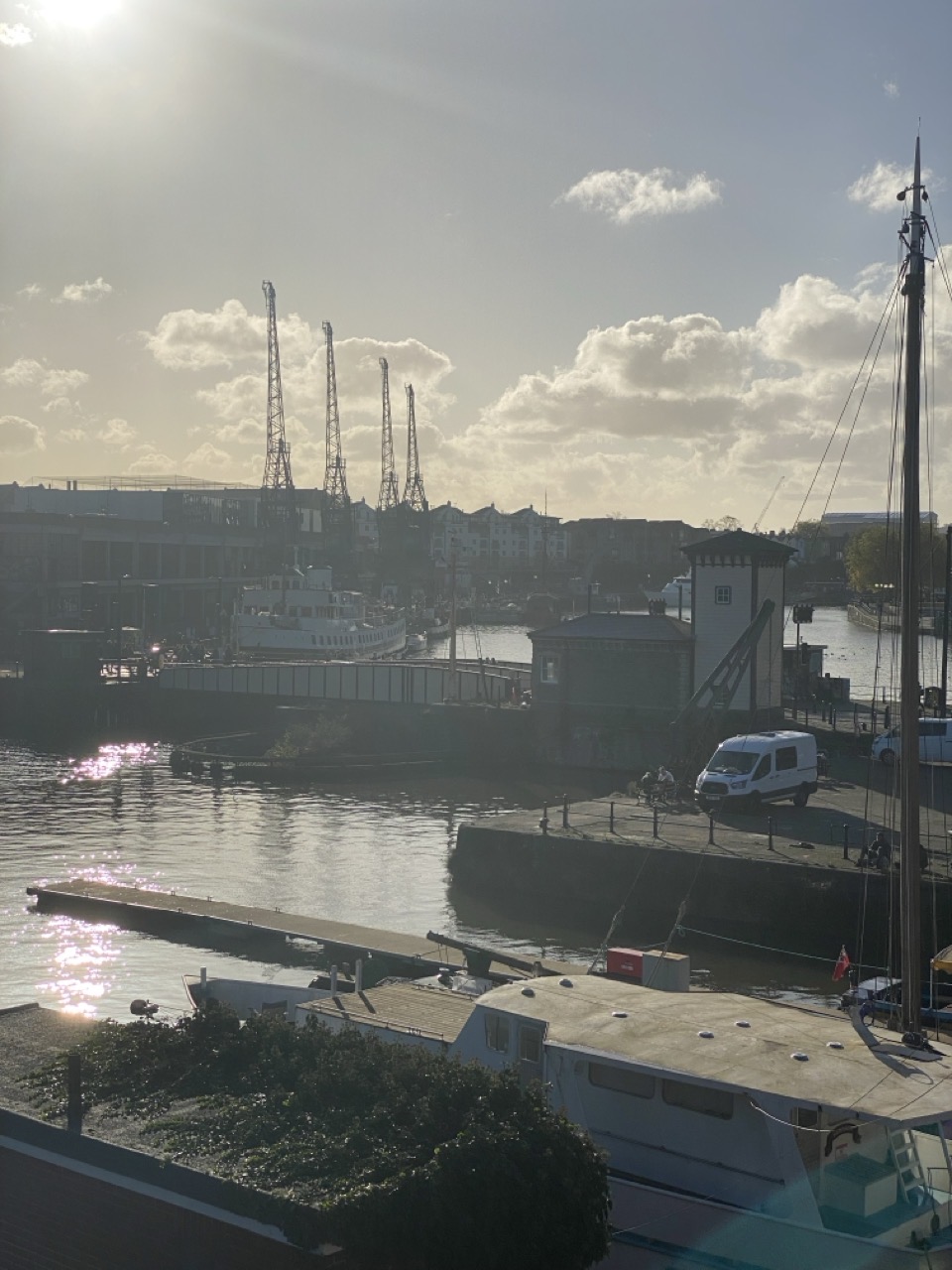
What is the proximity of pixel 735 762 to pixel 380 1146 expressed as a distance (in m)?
22.7

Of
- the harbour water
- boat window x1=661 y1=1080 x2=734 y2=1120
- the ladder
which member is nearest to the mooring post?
boat window x1=661 y1=1080 x2=734 y2=1120

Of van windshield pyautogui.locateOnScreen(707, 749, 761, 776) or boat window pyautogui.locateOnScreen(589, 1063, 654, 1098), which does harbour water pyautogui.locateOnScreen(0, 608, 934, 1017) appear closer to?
van windshield pyautogui.locateOnScreen(707, 749, 761, 776)

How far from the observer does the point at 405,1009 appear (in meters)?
15.5

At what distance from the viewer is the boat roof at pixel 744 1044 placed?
420 inches

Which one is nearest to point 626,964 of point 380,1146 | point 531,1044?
point 531,1044

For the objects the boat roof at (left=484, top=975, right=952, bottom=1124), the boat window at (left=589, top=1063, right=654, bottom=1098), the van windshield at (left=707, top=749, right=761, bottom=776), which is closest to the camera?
the boat roof at (left=484, top=975, right=952, bottom=1124)

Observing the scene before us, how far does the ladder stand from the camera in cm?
1047

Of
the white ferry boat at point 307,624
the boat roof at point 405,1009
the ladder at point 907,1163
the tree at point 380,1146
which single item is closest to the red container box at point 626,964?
the boat roof at point 405,1009

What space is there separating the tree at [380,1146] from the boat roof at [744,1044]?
1.94m

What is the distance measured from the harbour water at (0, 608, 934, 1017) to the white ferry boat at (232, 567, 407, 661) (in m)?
29.9

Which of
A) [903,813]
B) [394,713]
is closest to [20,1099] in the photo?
[903,813]

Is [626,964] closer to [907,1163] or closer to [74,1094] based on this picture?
[907,1163]

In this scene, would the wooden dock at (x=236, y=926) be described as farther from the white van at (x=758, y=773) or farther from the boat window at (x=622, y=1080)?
the white van at (x=758, y=773)

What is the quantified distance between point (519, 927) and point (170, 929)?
21.8ft
